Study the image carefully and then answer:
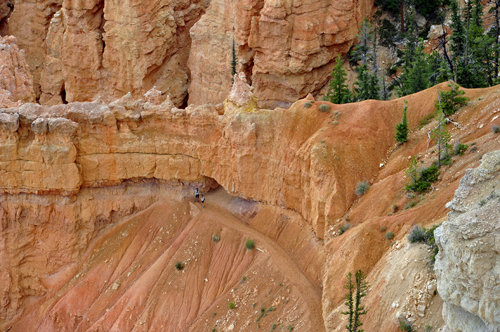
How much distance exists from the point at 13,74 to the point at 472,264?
41787 millimetres

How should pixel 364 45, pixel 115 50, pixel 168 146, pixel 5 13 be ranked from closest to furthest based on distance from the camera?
pixel 168 146, pixel 364 45, pixel 115 50, pixel 5 13

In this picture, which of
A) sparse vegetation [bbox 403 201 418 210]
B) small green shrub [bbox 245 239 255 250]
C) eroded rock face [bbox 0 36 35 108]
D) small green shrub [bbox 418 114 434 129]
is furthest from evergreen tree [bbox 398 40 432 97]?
eroded rock face [bbox 0 36 35 108]

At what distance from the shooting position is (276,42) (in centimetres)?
5950

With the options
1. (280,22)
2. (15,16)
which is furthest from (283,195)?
(15,16)

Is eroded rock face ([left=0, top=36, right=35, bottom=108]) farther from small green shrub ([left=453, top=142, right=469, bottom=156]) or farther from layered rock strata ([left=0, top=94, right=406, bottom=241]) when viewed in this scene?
small green shrub ([left=453, top=142, right=469, bottom=156])

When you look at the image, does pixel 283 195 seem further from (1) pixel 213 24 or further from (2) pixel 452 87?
(1) pixel 213 24

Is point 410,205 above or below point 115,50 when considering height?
below

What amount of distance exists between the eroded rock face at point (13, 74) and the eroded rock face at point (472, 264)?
124 feet

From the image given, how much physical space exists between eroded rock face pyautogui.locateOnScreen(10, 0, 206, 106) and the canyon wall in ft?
0.37

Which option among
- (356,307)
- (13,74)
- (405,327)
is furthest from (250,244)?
(13,74)

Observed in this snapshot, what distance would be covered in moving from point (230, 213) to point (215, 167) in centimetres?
351

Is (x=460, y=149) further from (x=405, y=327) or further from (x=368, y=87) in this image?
(x=368, y=87)

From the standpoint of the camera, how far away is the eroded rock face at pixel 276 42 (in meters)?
58.5

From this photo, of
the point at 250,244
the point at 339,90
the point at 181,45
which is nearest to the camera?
the point at 250,244
